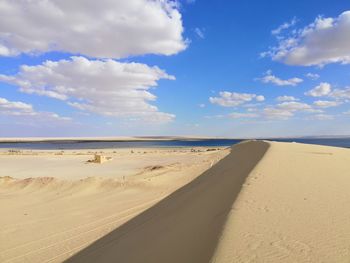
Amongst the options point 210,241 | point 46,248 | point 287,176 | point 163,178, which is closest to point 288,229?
point 210,241

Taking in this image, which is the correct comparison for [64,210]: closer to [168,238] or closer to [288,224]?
[168,238]

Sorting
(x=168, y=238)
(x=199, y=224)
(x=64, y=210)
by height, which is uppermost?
(x=199, y=224)

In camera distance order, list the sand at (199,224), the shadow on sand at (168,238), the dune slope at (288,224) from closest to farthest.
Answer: the dune slope at (288,224) → the sand at (199,224) → the shadow on sand at (168,238)

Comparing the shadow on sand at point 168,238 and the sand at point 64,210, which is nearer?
the shadow on sand at point 168,238

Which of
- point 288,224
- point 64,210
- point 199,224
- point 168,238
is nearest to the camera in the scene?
point 288,224

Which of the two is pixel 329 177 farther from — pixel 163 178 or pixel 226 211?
pixel 163 178

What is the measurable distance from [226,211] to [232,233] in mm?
1624

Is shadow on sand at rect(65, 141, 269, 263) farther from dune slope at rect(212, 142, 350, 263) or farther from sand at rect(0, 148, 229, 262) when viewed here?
sand at rect(0, 148, 229, 262)

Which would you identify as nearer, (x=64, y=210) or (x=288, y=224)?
(x=288, y=224)

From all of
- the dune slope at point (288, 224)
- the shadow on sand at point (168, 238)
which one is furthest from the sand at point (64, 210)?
the dune slope at point (288, 224)

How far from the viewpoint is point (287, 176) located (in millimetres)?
11273

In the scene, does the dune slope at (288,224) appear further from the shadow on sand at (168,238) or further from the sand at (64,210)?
the sand at (64,210)

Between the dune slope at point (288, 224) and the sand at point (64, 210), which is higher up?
the dune slope at point (288, 224)

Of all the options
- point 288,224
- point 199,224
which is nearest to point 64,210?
point 199,224
